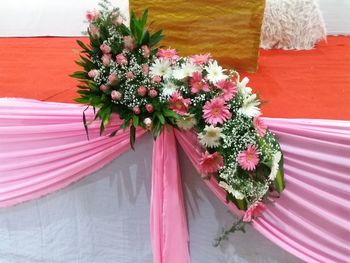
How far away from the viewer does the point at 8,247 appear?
4.27ft

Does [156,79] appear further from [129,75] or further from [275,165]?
[275,165]

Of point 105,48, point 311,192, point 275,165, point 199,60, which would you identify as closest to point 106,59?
point 105,48

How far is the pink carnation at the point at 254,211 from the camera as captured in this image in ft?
3.16

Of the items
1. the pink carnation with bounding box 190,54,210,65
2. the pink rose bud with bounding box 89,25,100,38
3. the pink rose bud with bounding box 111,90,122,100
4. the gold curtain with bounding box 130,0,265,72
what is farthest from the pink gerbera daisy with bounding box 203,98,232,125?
the gold curtain with bounding box 130,0,265,72

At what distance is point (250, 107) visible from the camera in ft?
3.04

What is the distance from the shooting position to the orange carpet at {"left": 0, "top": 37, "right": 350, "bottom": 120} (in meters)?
1.10

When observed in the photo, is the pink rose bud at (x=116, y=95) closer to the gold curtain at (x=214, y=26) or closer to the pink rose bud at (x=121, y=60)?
the pink rose bud at (x=121, y=60)

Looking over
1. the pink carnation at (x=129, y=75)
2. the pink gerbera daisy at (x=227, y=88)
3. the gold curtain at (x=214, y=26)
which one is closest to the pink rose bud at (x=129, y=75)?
the pink carnation at (x=129, y=75)

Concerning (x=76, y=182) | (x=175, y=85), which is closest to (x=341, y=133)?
(x=175, y=85)

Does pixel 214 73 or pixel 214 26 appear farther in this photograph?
pixel 214 26

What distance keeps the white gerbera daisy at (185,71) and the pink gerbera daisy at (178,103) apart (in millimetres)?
42

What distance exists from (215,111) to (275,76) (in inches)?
18.6

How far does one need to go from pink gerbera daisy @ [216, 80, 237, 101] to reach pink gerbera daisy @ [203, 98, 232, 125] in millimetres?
17

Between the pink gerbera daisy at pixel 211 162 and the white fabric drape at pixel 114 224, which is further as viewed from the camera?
the white fabric drape at pixel 114 224
